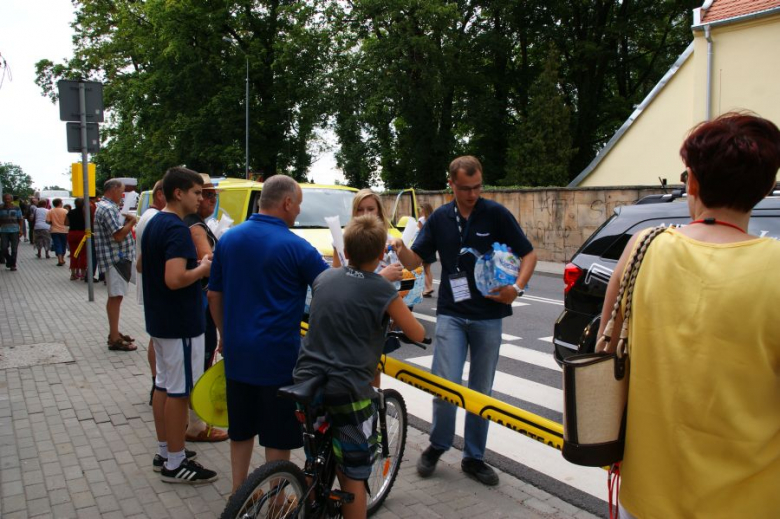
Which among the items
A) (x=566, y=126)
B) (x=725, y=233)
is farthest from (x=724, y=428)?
(x=566, y=126)

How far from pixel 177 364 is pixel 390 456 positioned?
4.56ft

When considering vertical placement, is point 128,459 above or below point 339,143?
below

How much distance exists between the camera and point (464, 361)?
166 inches

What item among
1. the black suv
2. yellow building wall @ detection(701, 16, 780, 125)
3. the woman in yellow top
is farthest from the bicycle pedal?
yellow building wall @ detection(701, 16, 780, 125)

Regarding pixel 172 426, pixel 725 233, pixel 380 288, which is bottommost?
pixel 172 426

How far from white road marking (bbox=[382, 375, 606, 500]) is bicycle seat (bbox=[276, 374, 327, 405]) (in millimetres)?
1967

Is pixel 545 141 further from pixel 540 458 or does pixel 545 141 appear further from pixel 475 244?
pixel 475 244

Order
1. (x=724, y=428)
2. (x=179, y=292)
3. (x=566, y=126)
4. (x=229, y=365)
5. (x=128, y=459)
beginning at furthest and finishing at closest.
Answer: (x=566, y=126) → (x=128, y=459) → (x=179, y=292) → (x=229, y=365) → (x=724, y=428)

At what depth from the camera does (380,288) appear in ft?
9.37

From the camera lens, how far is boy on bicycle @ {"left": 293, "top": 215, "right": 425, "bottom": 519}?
2.82 meters

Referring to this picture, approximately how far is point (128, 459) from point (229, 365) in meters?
1.83

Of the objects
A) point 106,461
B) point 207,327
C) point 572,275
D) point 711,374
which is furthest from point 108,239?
point 711,374

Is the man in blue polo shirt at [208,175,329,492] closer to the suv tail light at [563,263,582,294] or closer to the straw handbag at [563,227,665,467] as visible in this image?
the straw handbag at [563,227,665,467]

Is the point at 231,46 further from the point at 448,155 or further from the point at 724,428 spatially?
the point at 724,428
